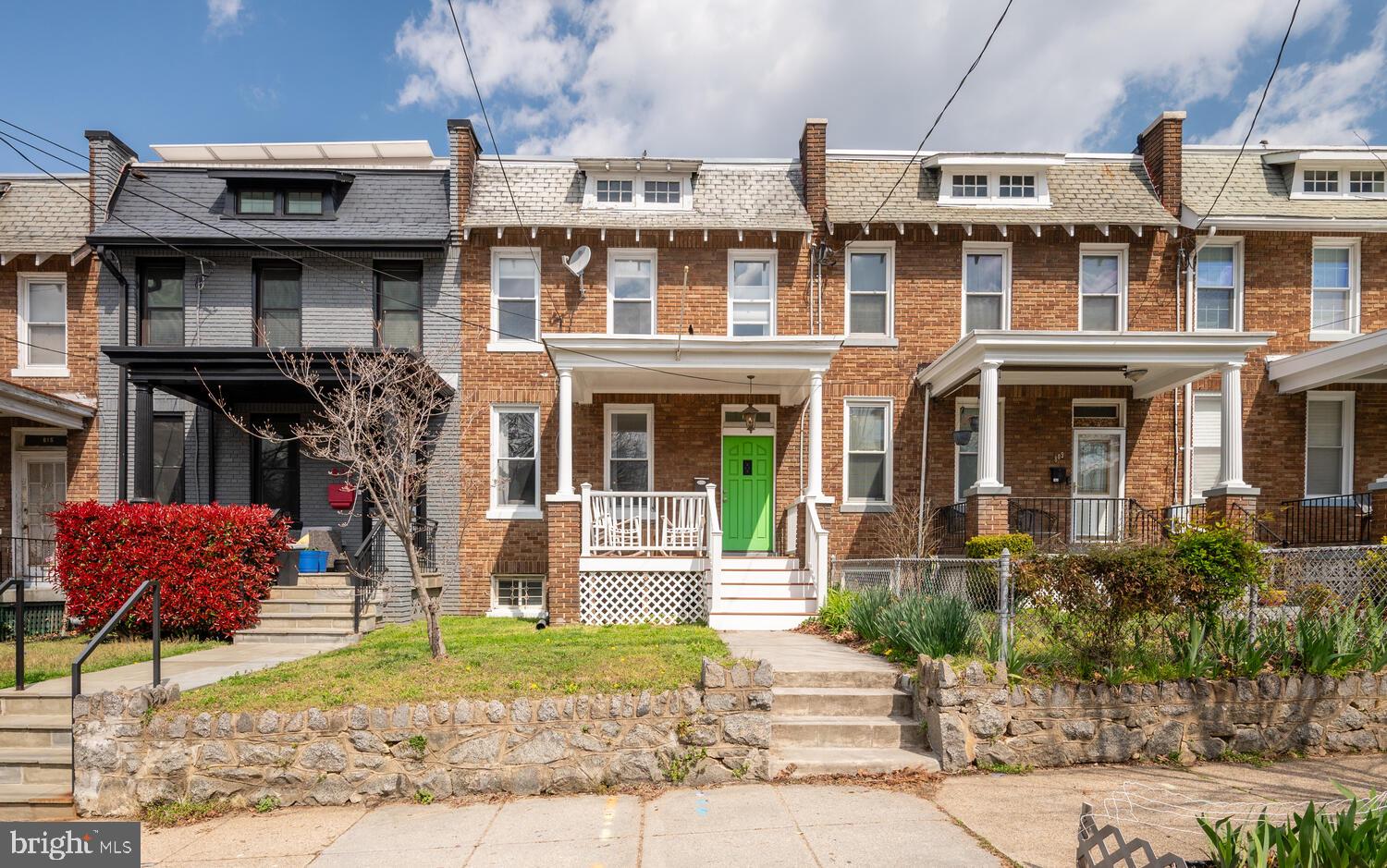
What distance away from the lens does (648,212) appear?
15.2 m

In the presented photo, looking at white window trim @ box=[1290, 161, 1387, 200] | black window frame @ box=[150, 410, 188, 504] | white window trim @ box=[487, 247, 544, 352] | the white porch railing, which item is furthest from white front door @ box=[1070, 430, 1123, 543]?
black window frame @ box=[150, 410, 188, 504]

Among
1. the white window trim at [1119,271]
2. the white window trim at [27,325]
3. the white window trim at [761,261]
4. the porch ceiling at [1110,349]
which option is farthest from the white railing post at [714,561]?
the white window trim at [27,325]

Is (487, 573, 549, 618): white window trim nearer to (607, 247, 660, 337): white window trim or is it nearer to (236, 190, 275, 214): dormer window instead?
(607, 247, 660, 337): white window trim

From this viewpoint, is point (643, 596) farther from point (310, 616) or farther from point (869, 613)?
point (310, 616)

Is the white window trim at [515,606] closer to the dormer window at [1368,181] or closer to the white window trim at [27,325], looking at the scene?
the white window trim at [27,325]

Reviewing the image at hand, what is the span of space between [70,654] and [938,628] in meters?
10.2

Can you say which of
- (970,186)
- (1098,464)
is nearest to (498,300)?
(970,186)

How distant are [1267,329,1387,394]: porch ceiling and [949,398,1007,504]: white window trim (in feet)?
15.8

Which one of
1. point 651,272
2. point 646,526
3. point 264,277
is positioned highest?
point 651,272

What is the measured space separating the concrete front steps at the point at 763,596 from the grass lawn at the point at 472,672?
1994mm

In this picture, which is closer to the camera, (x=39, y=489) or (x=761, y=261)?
(x=39, y=489)

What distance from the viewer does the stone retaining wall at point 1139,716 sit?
22.0 ft

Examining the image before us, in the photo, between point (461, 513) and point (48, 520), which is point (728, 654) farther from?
point (48, 520)

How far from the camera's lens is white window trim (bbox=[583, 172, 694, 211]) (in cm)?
1525
